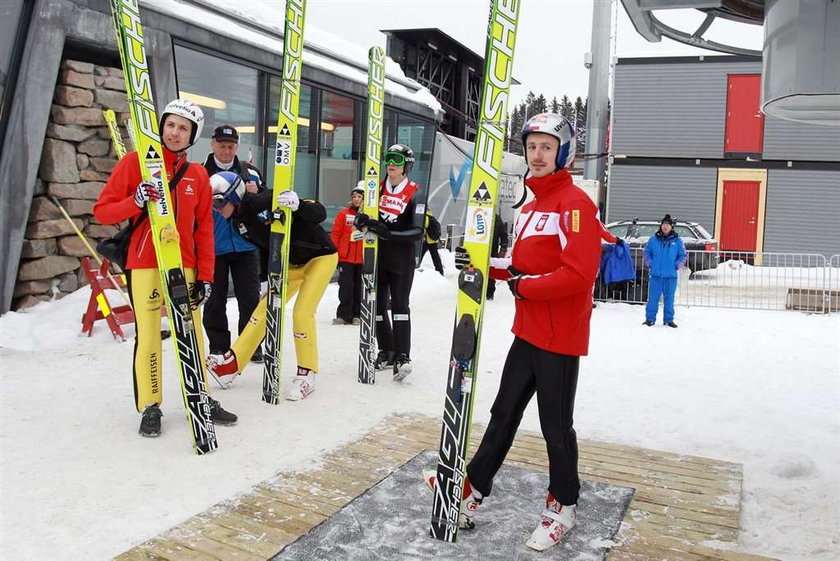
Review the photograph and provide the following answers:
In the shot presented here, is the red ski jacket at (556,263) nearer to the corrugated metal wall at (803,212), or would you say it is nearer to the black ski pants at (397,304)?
the black ski pants at (397,304)

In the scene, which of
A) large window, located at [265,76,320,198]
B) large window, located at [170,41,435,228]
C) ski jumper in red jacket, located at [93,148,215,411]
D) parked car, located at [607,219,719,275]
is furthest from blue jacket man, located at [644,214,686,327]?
ski jumper in red jacket, located at [93,148,215,411]

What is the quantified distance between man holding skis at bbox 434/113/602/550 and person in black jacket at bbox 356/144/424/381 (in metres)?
2.98

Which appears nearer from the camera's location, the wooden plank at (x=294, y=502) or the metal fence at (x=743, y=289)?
the wooden plank at (x=294, y=502)

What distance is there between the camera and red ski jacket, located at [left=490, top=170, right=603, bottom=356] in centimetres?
303

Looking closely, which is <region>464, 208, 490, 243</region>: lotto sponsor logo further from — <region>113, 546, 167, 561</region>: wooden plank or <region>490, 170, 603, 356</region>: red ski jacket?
<region>113, 546, 167, 561</region>: wooden plank

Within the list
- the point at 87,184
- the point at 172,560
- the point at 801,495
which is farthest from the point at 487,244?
the point at 87,184

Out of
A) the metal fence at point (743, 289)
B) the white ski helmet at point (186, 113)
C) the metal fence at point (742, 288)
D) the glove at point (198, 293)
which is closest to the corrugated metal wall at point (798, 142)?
the metal fence at point (742, 288)

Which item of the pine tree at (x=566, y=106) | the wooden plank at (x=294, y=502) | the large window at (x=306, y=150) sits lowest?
the wooden plank at (x=294, y=502)

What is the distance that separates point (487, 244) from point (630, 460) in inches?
78.2

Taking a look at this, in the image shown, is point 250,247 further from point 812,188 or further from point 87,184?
point 812,188

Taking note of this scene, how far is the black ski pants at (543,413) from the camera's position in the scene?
10.5 feet

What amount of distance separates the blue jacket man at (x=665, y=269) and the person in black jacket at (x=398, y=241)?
5559 mm

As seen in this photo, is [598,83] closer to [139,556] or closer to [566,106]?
[139,556]

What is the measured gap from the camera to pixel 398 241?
20.6 ft
